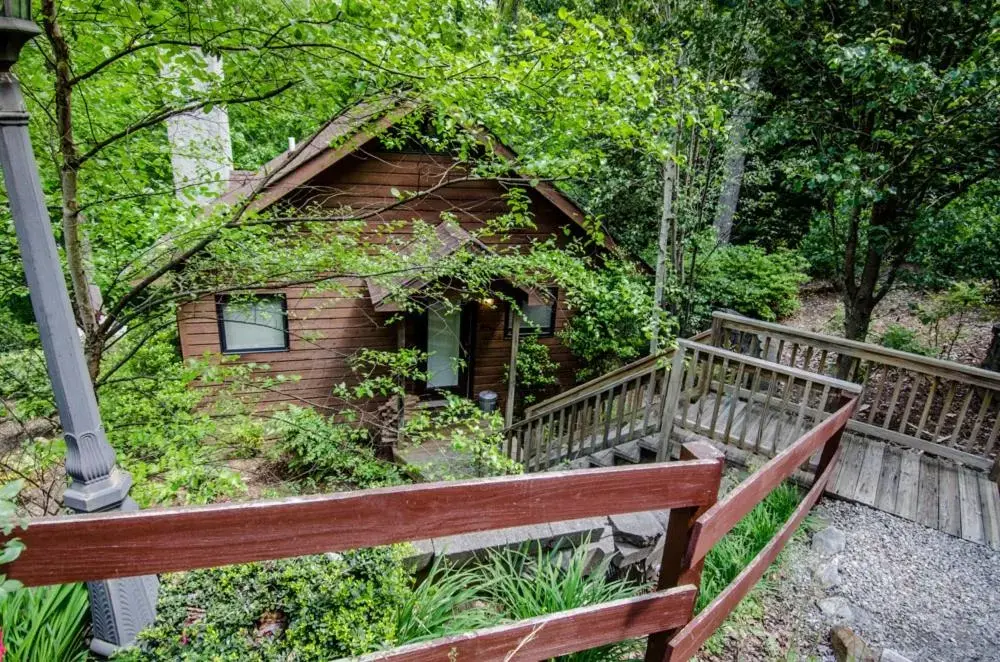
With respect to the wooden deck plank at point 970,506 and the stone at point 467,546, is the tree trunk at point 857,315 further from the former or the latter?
the stone at point 467,546

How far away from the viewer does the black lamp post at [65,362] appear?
1.82 meters

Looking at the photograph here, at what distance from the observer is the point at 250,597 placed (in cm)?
221

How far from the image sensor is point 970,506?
407cm

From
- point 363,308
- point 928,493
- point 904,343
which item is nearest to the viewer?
point 928,493

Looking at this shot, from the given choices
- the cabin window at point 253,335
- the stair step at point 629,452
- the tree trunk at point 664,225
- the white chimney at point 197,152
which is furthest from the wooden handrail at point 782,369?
the cabin window at point 253,335

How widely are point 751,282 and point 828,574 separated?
9.61 metres

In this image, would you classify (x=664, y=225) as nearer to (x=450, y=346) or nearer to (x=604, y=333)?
(x=604, y=333)

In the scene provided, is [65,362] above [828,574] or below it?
above

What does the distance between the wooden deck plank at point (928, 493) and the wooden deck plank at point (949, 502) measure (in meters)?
0.03

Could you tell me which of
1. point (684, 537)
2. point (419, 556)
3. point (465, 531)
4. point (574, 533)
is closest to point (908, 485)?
point (574, 533)

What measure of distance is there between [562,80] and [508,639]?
3.83 metres

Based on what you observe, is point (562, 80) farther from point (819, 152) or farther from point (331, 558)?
point (819, 152)

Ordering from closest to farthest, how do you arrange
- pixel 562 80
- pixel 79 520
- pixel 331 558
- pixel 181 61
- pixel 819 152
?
pixel 79 520 → pixel 331 558 → pixel 181 61 → pixel 562 80 → pixel 819 152

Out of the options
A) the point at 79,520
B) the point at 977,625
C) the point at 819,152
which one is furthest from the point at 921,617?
the point at 819,152
